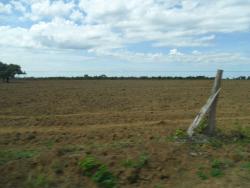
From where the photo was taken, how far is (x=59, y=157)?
253 inches

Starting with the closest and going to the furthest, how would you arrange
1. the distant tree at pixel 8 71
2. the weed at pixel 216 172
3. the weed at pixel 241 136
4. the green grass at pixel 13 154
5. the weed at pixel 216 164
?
the weed at pixel 216 172 < the green grass at pixel 13 154 < the weed at pixel 216 164 < the weed at pixel 241 136 < the distant tree at pixel 8 71

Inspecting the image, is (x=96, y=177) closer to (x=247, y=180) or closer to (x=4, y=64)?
(x=247, y=180)

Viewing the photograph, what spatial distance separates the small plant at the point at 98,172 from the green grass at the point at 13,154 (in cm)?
119

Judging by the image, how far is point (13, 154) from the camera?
6719 millimetres

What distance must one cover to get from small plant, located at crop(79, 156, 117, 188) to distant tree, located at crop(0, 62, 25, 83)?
65.0 meters

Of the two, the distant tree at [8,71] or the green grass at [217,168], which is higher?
the distant tree at [8,71]

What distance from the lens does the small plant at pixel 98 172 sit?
570 cm

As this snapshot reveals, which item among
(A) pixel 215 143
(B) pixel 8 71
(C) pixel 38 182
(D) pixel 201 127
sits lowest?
(C) pixel 38 182

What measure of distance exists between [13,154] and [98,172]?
190 centimetres

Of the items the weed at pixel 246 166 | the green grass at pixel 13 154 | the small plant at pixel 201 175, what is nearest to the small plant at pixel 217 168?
the small plant at pixel 201 175

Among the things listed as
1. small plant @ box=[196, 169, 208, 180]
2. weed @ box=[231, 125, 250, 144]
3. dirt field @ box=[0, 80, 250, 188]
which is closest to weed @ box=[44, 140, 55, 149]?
dirt field @ box=[0, 80, 250, 188]

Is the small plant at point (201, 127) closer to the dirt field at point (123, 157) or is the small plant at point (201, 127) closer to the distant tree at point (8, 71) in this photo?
the dirt field at point (123, 157)

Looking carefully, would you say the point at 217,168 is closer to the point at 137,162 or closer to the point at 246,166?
the point at 246,166

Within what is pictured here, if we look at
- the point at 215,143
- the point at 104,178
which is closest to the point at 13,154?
the point at 104,178
